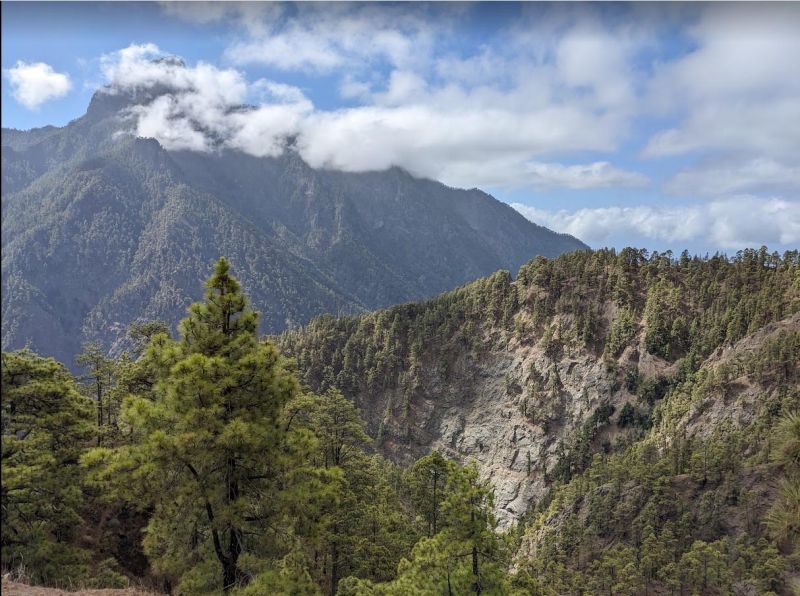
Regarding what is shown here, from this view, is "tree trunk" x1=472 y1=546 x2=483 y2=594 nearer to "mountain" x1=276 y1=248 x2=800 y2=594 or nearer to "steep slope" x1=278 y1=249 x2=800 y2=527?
"mountain" x1=276 y1=248 x2=800 y2=594

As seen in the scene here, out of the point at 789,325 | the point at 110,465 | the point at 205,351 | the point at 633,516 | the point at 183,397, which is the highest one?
the point at 789,325

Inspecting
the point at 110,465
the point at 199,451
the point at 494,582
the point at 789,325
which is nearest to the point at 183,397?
the point at 199,451

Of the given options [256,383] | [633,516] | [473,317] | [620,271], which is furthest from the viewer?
[473,317]

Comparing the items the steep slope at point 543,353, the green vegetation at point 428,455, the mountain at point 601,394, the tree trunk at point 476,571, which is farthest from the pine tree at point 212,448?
the steep slope at point 543,353

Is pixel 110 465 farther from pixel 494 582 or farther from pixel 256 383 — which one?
pixel 494 582

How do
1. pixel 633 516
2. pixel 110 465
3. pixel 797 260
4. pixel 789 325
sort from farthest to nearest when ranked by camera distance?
1. pixel 797 260
2. pixel 789 325
3. pixel 633 516
4. pixel 110 465

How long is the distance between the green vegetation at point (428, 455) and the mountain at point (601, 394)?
0.38 meters

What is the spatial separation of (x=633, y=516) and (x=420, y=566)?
5380 centimetres

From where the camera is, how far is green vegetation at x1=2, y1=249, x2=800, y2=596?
17.1 metres

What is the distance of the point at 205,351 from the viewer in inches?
694

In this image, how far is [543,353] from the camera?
11319 cm

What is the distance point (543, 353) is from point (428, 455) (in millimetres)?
61005

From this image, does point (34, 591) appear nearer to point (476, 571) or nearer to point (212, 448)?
point (212, 448)

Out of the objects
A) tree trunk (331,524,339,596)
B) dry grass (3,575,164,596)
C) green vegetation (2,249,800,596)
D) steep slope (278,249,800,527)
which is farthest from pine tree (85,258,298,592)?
steep slope (278,249,800,527)
